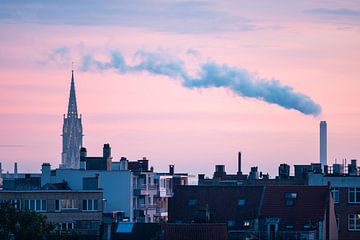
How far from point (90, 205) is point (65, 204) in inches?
90.7

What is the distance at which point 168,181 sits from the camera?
180m

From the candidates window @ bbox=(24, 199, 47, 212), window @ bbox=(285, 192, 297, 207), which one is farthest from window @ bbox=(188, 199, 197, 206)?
window @ bbox=(24, 199, 47, 212)

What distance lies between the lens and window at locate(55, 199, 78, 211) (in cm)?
13138

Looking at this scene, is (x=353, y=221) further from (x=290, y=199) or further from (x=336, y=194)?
(x=290, y=199)

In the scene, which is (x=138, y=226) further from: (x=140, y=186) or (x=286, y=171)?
(x=286, y=171)

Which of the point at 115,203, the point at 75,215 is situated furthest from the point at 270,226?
the point at 115,203

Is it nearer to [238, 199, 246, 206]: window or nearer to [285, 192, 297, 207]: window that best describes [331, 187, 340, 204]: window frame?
[238, 199, 246, 206]: window

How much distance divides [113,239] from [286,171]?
256 ft

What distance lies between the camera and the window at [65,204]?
431ft

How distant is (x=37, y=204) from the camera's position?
131125mm

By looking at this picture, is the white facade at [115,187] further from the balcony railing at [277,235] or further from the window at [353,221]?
the balcony railing at [277,235]

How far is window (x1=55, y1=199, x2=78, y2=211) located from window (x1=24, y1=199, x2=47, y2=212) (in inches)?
43.2

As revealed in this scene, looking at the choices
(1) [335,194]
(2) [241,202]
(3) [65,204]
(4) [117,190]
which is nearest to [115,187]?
(4) [117,190]

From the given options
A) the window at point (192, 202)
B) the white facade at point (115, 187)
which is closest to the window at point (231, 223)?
the window at point (192, 202)
